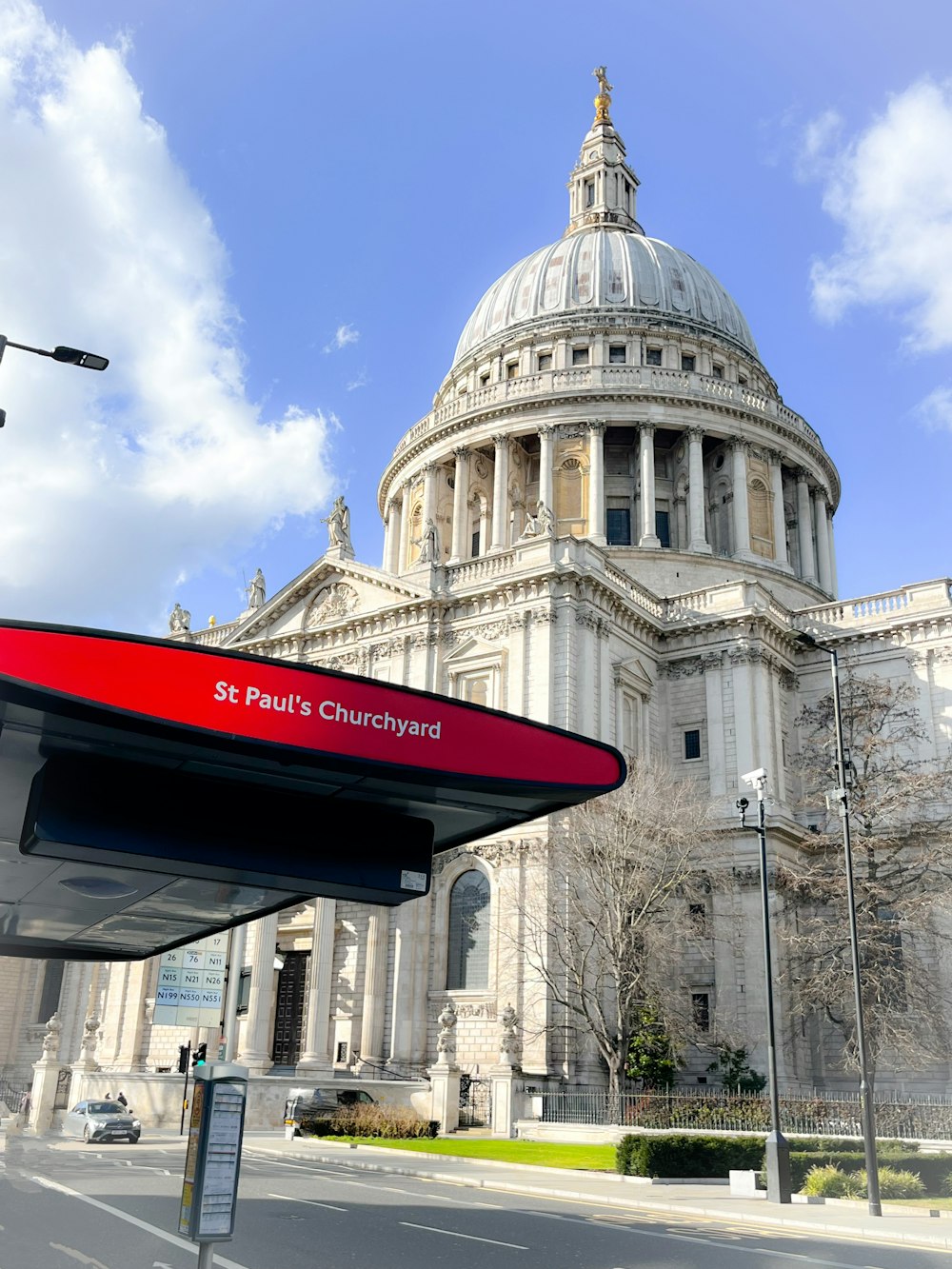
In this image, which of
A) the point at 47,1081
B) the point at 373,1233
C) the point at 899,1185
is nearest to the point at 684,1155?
the point at 899,1185

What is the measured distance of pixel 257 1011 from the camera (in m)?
44.4

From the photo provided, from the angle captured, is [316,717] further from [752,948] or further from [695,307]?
[695,307]

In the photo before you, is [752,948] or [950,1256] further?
[752,948]

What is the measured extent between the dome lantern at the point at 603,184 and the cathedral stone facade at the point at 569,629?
10.1 m

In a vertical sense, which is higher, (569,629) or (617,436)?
(617,436)

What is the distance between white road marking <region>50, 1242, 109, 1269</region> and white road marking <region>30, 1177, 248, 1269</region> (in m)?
1.03

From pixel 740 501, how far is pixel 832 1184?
43.3m

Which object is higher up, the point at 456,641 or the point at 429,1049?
the point at 456,641

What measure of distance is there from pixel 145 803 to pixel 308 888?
6.54 ft

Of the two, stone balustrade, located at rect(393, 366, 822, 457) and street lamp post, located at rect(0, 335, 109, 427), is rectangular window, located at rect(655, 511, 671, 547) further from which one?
street lamp post, located at rect(0, 335, 109, 427)

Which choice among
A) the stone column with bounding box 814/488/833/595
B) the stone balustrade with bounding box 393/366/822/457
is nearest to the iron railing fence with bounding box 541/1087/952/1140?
the stone column with bounding box 814/488/833/595

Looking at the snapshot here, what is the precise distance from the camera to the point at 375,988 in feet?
139

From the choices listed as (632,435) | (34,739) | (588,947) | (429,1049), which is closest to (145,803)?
(34,739)

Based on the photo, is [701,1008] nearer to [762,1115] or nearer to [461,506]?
[762,1115]
